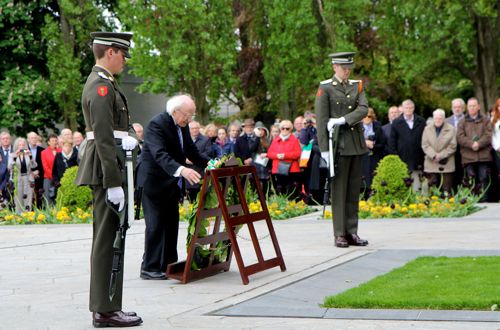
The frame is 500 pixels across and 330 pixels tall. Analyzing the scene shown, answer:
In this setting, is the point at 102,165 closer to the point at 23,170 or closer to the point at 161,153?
the point at 161,153

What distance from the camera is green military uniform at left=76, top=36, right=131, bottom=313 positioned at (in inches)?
291

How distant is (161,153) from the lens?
31.6ft

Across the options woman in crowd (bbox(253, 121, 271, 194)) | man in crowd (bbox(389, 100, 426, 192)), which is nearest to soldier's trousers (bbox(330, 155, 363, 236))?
man in crowd (bbox(389, 100, 426, 192))

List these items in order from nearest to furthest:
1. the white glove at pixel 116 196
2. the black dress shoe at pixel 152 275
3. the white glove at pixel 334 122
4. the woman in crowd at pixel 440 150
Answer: the white glove at pixel 116 196
the black dress shoe at pixel 152 275
the white glove at pixel 334 122
the woman in crowd at pixel 440 150

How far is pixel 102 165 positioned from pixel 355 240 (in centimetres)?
504

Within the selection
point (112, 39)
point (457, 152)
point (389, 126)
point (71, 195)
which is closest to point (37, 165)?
point (71, 195)

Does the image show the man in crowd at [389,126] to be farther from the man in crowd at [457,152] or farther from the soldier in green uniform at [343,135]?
the soldier in green uniform at [343,135]

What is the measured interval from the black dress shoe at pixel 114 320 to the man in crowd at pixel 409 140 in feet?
36.1

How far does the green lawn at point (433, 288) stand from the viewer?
7.68 metres

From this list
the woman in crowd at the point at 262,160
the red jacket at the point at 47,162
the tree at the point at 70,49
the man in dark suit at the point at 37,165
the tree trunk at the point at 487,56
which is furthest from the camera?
the tree trunk at the point at 487,56

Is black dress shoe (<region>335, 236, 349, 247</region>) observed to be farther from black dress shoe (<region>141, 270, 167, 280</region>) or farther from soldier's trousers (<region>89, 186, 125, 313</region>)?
soldier's trousers (<region>89, 186, 125, 313</region>)

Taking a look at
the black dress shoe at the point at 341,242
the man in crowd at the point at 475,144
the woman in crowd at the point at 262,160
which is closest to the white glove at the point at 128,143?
the black dress shoe at the point at 341,242

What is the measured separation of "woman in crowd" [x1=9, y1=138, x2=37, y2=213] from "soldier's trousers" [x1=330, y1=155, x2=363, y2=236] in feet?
30.9

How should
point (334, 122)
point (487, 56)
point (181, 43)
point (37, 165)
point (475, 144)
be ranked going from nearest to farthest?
point (334, 122) < point (475, 144) < point (37, 165) < point (181, 43) < point (487, 56)
